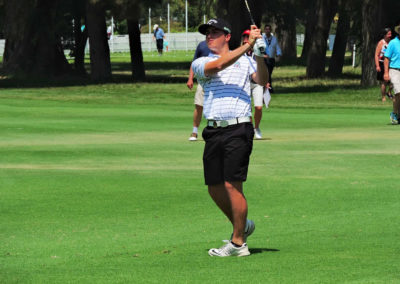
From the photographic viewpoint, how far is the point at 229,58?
27.1ft

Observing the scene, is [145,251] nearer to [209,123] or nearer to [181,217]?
[209,123]

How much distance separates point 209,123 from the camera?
8562 millimetres

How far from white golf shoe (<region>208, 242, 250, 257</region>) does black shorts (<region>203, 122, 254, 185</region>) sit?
0.54m

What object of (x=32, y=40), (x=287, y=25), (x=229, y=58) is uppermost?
(x=229, y=58)

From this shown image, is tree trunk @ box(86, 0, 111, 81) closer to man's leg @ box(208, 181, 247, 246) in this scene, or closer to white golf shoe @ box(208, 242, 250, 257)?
man's leg @ box(208, 181, 247, 246)

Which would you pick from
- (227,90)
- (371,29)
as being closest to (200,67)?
(227,90)

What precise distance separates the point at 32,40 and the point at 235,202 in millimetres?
35824

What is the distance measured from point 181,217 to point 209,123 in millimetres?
2099

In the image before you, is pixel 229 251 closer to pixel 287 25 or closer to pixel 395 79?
pixel 395 79

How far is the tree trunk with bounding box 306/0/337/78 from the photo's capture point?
147ft

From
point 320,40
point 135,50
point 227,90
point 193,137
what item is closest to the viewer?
point 227,90

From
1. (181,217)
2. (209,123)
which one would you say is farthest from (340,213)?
(209,123)

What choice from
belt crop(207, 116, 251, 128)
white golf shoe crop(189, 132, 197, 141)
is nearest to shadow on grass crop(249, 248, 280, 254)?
belt crop(207, 116, 251, 128)

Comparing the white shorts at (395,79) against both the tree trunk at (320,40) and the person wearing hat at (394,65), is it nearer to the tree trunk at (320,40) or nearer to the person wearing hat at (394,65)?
the person wearing hat at (394,65)
